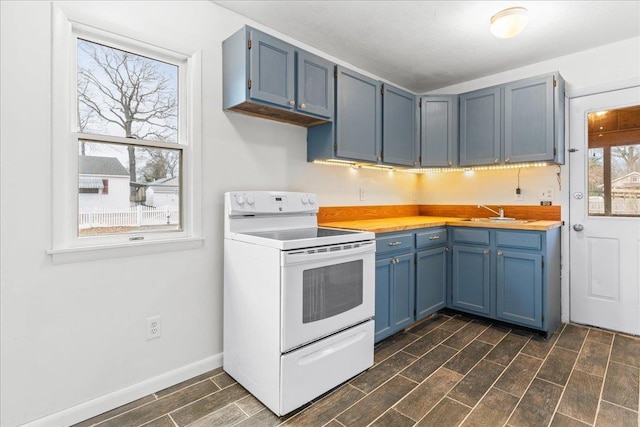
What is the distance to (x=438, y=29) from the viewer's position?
2562mm

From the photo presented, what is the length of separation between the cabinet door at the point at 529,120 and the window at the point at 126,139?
9.20 ft

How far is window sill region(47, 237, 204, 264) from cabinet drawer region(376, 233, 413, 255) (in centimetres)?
128

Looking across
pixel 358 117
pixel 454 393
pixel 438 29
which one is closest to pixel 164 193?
pixel 358 117

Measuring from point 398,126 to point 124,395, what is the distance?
2941 millimetres

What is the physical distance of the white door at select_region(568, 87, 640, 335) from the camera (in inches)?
111

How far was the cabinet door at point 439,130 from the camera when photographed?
11.2ft

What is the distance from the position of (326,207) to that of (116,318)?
1776 millimetres

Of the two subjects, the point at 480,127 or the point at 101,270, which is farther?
the point at 480,127

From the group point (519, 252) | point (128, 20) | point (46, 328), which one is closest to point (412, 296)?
point (519, 252)

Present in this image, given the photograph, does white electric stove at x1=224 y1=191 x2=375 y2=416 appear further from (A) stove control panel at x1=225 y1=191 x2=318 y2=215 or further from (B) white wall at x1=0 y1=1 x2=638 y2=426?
(B) white wall at x1=0 y1=1 x2=638 y2=426

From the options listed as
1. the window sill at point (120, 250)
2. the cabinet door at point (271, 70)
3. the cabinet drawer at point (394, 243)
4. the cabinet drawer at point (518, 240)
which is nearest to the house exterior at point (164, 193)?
the window sill at point (120, 250)

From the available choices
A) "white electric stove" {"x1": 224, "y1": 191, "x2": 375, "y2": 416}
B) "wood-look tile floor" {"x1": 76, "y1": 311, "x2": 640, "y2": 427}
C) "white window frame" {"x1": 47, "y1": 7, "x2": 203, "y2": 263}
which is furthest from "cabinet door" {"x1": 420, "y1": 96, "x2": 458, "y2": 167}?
"white window frame" {"x1": 47, "y1": 7, "x2": 203, "y2": 263}

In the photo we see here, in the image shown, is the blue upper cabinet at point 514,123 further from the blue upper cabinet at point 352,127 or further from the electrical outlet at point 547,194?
the blue upper cabinet at point 352,127

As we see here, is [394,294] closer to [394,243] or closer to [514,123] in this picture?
[394,243]
